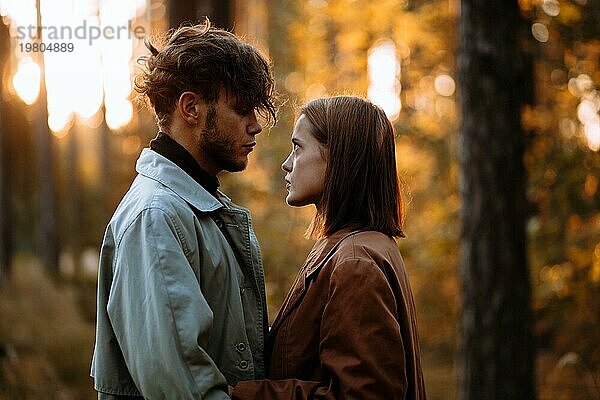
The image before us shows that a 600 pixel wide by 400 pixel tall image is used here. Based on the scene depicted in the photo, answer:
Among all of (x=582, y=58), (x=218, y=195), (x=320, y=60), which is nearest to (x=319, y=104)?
(x=218, y=195)

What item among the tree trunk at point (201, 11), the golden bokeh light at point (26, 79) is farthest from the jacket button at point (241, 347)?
the golden bokeh light at point (26, 79)

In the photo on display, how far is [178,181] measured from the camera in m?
3.12

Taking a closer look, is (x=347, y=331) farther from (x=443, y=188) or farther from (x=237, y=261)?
(x=443, y=188)

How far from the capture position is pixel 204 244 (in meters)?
3.01

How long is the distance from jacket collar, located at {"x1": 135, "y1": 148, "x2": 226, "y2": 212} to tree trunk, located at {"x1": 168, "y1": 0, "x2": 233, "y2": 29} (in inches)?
160

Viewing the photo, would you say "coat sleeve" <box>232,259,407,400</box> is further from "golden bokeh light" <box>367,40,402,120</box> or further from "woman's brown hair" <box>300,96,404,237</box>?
"golden bokeh light" <box>367,40,402,120</box>

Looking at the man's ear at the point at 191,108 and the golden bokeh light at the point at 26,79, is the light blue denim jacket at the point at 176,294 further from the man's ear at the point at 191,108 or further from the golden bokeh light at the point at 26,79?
the golden bokeh light at the point at 26,79

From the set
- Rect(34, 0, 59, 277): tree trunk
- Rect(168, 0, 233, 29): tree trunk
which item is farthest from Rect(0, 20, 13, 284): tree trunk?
Rect(168, 0, 233, 29): tree trunk

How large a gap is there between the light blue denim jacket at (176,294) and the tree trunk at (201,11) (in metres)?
4.07

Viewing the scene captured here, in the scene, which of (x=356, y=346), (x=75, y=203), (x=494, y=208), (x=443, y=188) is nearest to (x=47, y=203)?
(x=75, y=203)

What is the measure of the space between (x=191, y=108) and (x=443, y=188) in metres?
9.95

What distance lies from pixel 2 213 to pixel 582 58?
12.1 meters

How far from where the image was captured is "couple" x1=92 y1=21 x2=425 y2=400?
110 inches

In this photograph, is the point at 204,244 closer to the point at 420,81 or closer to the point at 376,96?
the point at 420,81
